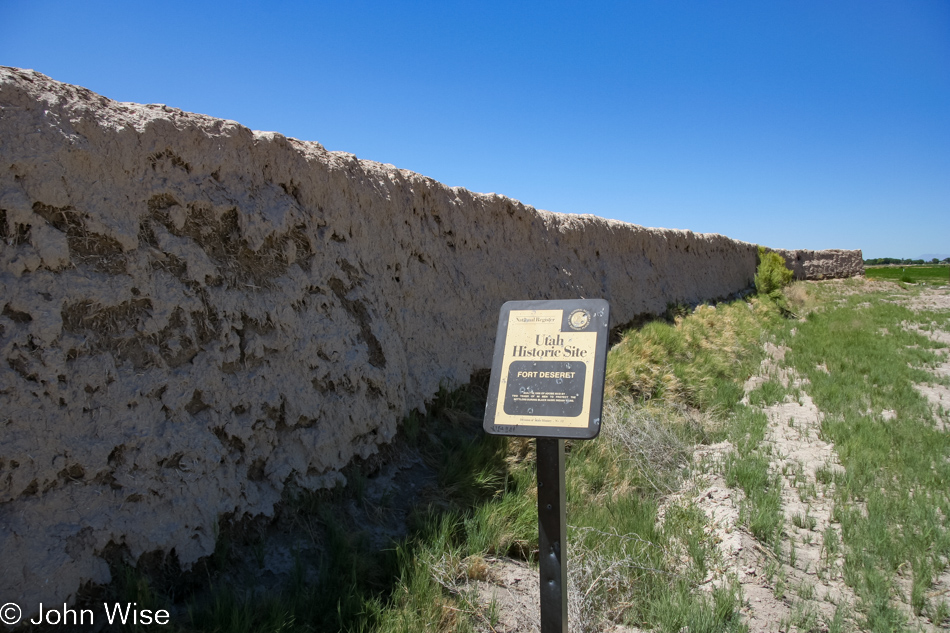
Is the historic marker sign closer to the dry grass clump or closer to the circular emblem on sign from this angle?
the circular emblem on sign

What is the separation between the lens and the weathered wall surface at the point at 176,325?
277 cm

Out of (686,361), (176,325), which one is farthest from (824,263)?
(176,325)

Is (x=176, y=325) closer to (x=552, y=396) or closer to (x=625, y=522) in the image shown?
(x=552, y=396)

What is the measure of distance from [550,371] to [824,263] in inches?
1191

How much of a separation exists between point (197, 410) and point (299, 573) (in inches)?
42.4

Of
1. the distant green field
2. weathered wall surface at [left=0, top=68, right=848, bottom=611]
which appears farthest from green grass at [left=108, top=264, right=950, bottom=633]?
the distant green field

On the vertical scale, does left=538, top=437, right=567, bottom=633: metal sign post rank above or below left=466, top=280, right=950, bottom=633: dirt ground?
above

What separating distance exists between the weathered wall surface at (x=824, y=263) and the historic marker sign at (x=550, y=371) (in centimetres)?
2389

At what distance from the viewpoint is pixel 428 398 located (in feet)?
16.9

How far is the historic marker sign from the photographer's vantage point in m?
2.60

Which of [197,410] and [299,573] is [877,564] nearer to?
[299,573]

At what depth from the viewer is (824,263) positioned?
28203mm

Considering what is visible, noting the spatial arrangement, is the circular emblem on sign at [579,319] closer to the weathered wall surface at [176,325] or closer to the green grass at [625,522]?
the green grass at [625,522]

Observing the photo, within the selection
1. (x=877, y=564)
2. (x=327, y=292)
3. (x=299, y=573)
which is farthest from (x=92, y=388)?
(x=877, y=564)
